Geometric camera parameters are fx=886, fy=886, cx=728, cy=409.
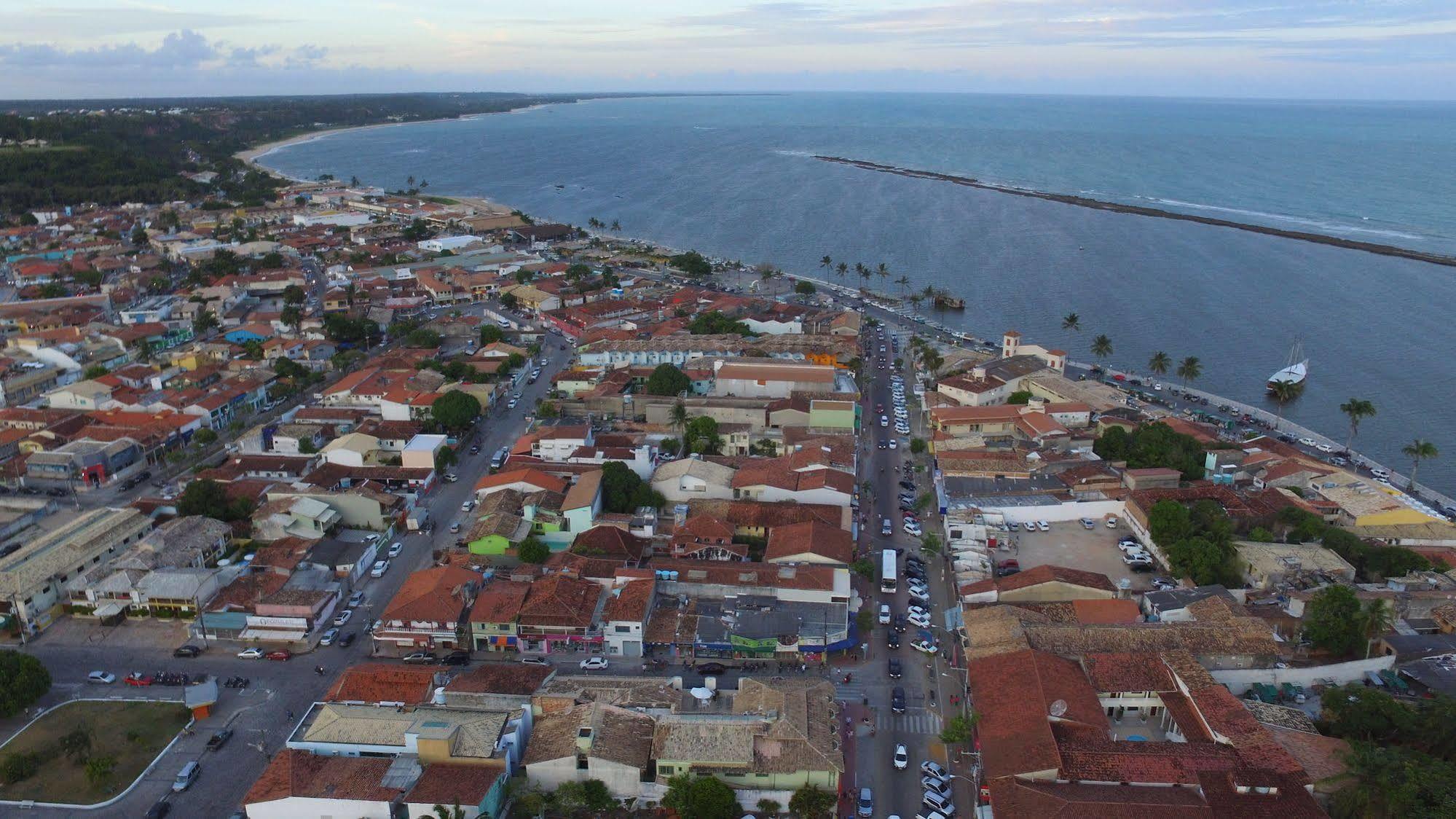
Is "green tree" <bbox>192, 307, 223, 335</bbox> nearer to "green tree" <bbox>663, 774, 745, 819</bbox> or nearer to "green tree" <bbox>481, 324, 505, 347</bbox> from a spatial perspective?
"green tree" <bbox>481, 324, 505, 347</bbox>

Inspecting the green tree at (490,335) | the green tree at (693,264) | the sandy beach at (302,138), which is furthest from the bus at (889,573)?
Result: the sandy beach at (302,138)

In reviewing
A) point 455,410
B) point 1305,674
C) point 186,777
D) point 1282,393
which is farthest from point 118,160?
point 1305,674

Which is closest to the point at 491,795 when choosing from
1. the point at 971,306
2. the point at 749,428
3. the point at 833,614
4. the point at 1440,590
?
the point at 833,614

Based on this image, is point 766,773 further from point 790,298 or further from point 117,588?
point 790,298

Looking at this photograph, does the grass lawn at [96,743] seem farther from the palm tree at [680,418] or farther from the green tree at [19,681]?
the palm tree at [680,418]

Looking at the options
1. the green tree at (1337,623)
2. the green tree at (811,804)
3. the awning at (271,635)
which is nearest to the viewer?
the green tree at (811,804)

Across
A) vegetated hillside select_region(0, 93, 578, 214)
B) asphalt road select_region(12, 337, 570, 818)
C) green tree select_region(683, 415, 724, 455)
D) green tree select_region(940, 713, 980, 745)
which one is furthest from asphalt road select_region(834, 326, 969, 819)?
vegetated hillside select_region(0, 93, 578, 214)
